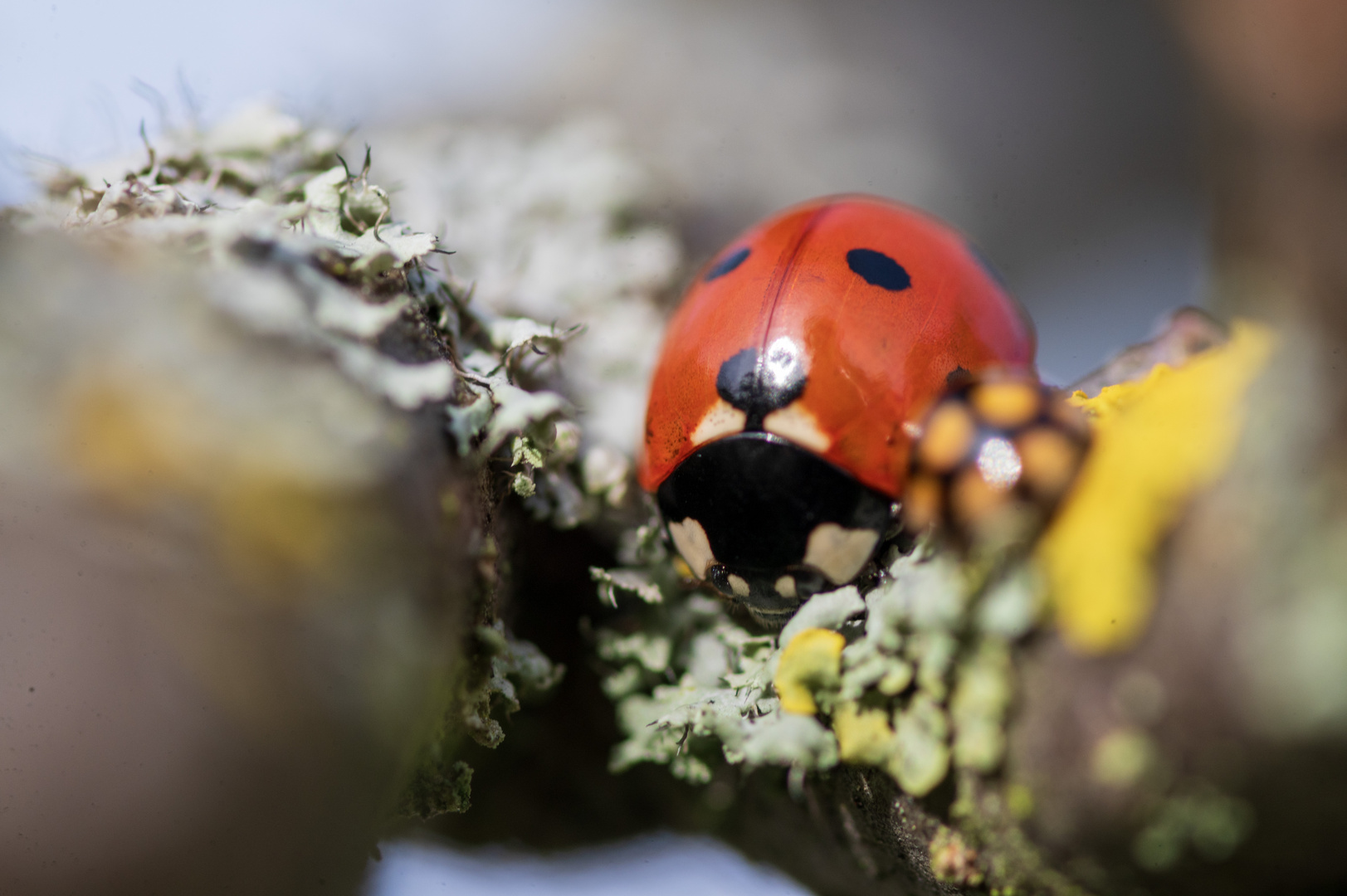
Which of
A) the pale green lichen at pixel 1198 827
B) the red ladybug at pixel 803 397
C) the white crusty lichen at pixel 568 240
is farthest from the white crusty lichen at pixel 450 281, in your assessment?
the pale green lichen at pixel 1198 827

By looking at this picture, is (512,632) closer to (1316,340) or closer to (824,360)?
(824,360)

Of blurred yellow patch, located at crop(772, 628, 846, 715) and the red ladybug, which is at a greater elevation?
the red ladybug

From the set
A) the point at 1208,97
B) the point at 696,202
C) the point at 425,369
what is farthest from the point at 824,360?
the point at 1208,97

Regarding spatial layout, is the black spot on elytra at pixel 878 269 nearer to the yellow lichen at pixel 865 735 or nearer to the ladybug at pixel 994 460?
the ladybug at pixel 994 460

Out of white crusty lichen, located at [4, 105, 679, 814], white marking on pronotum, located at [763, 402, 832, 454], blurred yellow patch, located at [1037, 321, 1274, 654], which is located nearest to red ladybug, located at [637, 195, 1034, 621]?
white marking on pronotum, located at [763, 402, 832, 454]

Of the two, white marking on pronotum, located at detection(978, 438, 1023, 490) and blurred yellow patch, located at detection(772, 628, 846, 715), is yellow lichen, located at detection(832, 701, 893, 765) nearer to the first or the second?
blurred yellow patch, located at detection(772, 628, 846, 715)

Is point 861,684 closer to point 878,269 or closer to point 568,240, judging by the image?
point 878,269
